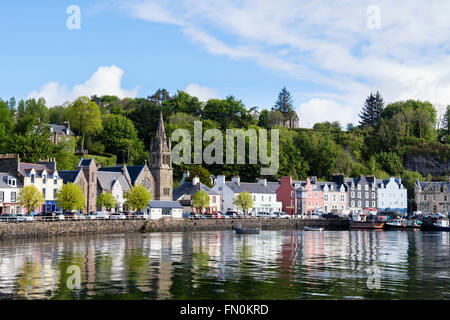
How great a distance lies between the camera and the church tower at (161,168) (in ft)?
354

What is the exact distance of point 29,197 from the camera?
7519 centimetres

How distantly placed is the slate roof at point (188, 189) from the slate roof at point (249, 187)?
576 cm

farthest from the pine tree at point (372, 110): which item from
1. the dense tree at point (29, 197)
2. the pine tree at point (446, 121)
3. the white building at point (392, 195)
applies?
the dense tree at point (29, 197)

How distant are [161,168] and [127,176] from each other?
799 cm

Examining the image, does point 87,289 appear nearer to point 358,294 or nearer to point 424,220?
point 358,294

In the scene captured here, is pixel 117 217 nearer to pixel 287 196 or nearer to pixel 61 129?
pixel 287 196

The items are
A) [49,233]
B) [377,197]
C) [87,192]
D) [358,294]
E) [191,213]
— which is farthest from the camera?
[377,197]

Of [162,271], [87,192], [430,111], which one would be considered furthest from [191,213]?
[430,111]

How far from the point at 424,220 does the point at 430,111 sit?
89683mm

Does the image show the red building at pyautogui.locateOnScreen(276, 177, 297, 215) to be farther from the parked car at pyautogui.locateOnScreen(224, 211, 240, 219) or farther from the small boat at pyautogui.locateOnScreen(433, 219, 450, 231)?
the small boat at pyautogui.locateOnScreen(433, 219, 450, 231)

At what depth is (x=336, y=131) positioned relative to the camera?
18875 centimetres

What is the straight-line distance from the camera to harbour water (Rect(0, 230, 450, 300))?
29.1 m

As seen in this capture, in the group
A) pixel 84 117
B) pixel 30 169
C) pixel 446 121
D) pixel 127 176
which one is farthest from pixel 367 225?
pixel 446 121
